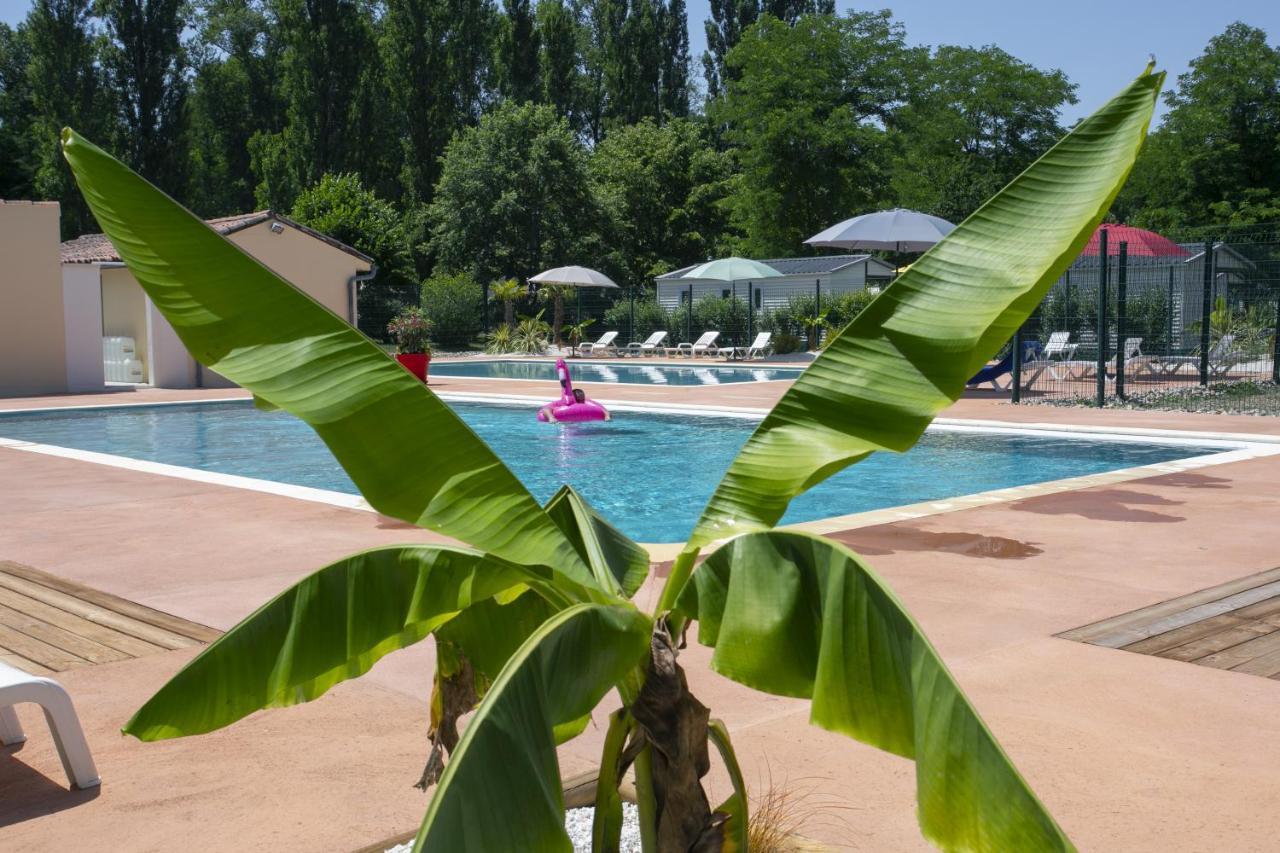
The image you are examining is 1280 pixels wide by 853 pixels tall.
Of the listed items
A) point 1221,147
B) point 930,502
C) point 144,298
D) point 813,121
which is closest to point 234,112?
point 813,121

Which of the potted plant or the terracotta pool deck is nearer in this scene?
the terracotta pool deck

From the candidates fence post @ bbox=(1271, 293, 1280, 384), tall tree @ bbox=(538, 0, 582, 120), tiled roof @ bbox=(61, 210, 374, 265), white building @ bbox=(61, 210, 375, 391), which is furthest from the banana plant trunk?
tall tree @ bbox=(538, 0, 582, 120)

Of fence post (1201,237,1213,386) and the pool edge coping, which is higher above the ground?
fence post (1201,237,1213,386)

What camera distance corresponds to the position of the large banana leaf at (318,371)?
2113 mm

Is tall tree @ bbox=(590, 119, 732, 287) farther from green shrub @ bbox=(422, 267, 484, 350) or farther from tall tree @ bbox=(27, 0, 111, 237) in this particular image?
tall tree @ bbox=(27, 0, 111, 237)

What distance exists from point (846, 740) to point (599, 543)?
1904mm

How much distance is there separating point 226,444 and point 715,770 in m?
13.7

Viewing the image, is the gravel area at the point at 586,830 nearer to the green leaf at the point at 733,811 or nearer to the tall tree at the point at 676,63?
the green leaf at the point at 733,811

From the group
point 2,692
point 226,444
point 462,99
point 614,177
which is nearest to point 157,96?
point 462,99

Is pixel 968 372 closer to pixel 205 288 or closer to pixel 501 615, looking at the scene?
pixel 501 615

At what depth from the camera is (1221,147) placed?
156 ft

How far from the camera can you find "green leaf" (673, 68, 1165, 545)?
2.16 m

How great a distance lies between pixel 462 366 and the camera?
32.7 metres

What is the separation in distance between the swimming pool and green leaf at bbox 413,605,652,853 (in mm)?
22856
